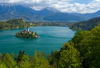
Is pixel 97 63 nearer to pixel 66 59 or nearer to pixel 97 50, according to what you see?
pixel 97 50

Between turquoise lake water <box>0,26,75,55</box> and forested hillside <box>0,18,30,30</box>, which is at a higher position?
forested hillside <box>0,18,30,30</box>

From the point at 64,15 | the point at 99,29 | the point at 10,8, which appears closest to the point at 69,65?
the point at 99,29

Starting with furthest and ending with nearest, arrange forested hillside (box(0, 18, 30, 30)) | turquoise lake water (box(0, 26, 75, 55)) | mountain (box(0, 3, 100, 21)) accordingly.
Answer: mountain (box(0, 3, 100, 21))
forested hillside (box(0, 18, 30, 30))
turquoise lake water (box(0, 26, 75, 55))

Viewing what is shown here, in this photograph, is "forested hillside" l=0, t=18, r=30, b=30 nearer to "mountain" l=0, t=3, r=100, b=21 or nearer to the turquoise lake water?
the turquoise lake water

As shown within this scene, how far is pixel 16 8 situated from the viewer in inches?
5689

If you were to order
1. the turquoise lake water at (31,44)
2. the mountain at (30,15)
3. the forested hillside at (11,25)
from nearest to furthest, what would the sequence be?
1. the turquoise lake water at (31,44)
2. the forested hillside at (11,25)
3. the mountain at (30,15)

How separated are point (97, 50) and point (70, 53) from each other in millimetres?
714

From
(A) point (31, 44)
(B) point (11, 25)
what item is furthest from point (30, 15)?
(A) point (31, 44)

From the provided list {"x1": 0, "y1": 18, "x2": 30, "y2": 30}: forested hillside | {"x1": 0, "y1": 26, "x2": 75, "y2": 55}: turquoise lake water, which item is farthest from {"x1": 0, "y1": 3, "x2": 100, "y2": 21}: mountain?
{"x1": 0, "y1": 26, "x2": 75, "y2": 55}: turquoise lake water

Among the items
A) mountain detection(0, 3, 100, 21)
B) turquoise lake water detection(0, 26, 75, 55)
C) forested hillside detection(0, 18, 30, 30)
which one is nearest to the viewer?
turquoise lake water detection(0, 26, 75, 55)

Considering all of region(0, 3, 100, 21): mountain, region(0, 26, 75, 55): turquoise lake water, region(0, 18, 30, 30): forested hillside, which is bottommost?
region(0, 26, 75, 55): turquoise lake water

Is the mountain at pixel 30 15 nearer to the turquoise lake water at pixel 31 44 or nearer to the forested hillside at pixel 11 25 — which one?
the forested hillside at pixel 11 25

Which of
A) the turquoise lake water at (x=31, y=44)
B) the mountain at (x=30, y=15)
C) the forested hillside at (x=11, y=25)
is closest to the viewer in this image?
the turquoise lake water at (x=31, y=44)

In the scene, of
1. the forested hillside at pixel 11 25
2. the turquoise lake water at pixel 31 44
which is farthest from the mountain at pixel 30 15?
the turquoise lake water at pixel 31 44
